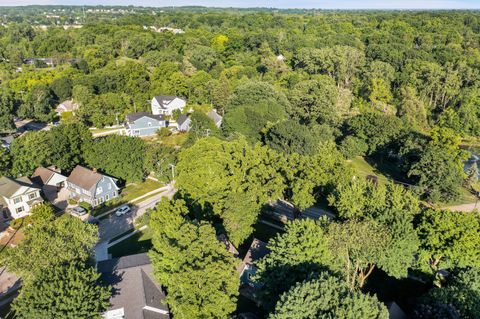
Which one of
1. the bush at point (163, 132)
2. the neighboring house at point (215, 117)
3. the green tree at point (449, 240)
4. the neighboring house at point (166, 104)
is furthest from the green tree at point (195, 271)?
the neighboring house at point (166, 104)

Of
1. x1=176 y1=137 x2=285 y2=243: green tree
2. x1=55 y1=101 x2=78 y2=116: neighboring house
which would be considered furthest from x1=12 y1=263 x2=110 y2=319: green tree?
x1=55 y1=101 x2=78 y2=116: neighboring house

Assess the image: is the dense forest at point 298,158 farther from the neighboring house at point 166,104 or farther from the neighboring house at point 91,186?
the neighboring house at point 166,104

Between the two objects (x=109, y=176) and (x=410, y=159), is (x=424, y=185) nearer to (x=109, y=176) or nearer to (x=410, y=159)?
(x=410, y=159)

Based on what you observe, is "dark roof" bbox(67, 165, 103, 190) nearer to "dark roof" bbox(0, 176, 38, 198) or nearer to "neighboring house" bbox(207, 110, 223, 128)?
"dark roof" bbox(0, 176, 38, 198)

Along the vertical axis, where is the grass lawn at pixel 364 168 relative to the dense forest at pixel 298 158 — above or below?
below

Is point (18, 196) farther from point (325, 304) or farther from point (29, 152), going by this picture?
point (325, 304)

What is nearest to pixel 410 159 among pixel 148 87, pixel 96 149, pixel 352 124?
pixel 352 124
